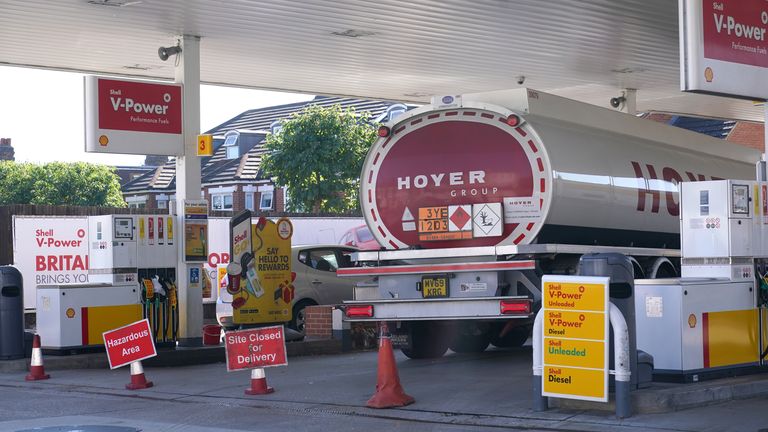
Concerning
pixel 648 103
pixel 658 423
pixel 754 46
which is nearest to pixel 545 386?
pixel 658 423

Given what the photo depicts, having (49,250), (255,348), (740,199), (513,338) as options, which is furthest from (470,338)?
(49,250)

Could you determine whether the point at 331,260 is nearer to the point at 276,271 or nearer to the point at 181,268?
the point at 276,271

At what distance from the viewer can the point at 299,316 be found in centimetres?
2091

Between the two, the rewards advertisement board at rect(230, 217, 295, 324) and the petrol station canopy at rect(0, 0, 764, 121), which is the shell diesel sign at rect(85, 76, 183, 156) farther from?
the rewards advertisement board at rect(230, 217, 295, 324)

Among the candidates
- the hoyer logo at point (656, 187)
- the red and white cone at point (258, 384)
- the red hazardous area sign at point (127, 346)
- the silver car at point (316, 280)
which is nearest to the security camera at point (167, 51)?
the silver car at point (316, 280)

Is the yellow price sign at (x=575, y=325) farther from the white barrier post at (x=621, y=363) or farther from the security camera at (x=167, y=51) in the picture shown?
the security camera at (x=167, y=51)

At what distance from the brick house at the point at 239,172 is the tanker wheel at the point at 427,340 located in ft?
121

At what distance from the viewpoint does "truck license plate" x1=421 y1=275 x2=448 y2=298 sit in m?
13.4

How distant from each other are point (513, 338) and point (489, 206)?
517 centimetres

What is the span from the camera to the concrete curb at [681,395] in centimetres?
1017

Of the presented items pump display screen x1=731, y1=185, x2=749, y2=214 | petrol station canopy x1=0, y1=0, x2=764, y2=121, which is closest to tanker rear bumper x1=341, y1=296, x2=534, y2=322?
pump display screen x1=731, y1=185, x2=749, y2=214

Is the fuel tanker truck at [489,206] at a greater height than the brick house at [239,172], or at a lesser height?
lesser

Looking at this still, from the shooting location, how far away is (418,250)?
45.4ft

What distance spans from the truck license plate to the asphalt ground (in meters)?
1.02
